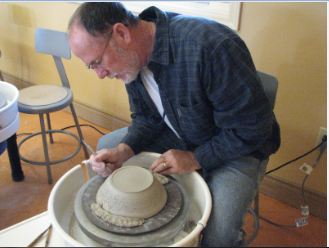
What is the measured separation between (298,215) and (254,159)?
67cm

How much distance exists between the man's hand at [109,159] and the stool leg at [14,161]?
742 millimetres

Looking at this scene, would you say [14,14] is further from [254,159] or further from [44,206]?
[254,159]

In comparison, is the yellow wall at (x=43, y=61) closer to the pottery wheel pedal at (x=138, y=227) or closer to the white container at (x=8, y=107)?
the white container at (x=8, y=107)

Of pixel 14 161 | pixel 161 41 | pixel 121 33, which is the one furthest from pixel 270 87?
pixel 14 161

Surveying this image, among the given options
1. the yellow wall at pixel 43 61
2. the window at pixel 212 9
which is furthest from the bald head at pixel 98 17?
the yellow wall at pixel 43 61

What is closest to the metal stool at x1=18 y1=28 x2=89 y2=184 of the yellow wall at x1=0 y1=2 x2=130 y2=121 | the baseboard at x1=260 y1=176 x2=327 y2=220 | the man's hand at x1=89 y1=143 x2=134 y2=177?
the yellow wall at x1=0 y1=2 x2=130 y2=121

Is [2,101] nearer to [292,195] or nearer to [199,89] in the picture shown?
[199,89]

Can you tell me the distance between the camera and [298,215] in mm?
1504

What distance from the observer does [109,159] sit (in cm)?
98

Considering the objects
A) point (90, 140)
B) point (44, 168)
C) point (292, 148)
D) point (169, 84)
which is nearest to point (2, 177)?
point (44, 168)

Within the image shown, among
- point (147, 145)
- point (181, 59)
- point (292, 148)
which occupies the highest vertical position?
point (181, 59)

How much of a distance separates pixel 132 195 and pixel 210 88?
1.08 feet

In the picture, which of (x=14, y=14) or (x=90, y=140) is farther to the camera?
(x=14, y=14)

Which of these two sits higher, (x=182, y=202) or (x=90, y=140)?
(x=182, y=202)
